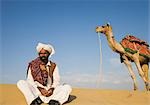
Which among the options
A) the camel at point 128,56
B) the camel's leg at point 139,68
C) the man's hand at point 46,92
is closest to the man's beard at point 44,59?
the man's hand at point 46,92

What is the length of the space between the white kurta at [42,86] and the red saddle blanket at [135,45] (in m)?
4.21

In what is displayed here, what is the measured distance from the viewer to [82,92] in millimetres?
8906

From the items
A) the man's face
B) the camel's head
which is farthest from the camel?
the man's face

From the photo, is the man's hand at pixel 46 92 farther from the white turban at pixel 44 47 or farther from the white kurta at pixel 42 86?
the white turban at pixel 44 47

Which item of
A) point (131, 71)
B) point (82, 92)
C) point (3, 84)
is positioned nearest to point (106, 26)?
point (131, 71)

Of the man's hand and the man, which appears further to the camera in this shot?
the man's hand

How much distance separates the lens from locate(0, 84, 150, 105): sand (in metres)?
7.65

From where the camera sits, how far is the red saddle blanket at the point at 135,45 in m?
10.9

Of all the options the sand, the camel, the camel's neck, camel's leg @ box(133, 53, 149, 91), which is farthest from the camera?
the camel's neck

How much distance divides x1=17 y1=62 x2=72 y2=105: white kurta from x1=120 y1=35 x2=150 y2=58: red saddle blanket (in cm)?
421

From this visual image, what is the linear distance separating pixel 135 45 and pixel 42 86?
4.73m

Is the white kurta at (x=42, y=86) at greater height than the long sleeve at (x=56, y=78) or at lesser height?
lesser

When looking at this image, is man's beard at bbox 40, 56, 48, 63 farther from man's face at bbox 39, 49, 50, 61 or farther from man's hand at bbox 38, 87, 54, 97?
man's hand at bbox 38, 87, 54, 97

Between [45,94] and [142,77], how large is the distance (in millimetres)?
4414
